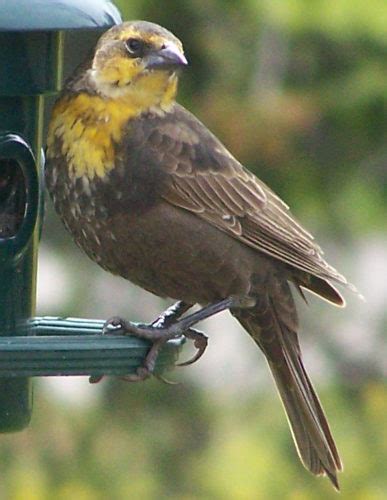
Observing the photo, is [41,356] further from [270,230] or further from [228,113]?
[228,113]

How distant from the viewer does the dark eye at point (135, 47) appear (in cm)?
464

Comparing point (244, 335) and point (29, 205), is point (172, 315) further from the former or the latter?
point (244, 335)

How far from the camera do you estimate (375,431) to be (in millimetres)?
6984

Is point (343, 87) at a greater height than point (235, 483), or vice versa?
point (343, 87)

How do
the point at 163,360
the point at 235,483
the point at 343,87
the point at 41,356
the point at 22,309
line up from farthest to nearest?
the point at 343,87 < the point at 235,483 < the point at 22,309 < the point at 163,360 < the point at 41,356

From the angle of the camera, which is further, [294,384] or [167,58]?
[294,384]

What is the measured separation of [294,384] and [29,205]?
109 centimetres

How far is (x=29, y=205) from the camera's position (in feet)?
15.5

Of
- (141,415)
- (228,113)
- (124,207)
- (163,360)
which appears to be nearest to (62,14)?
(124,207)

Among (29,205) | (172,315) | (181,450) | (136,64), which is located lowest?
(181,450)

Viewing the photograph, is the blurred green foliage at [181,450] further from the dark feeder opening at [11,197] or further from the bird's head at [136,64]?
the bird's head at [136,64]

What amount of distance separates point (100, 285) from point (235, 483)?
1251mm

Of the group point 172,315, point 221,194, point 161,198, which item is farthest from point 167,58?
→ point 172,315

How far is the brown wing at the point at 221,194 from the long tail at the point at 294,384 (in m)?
0.21
